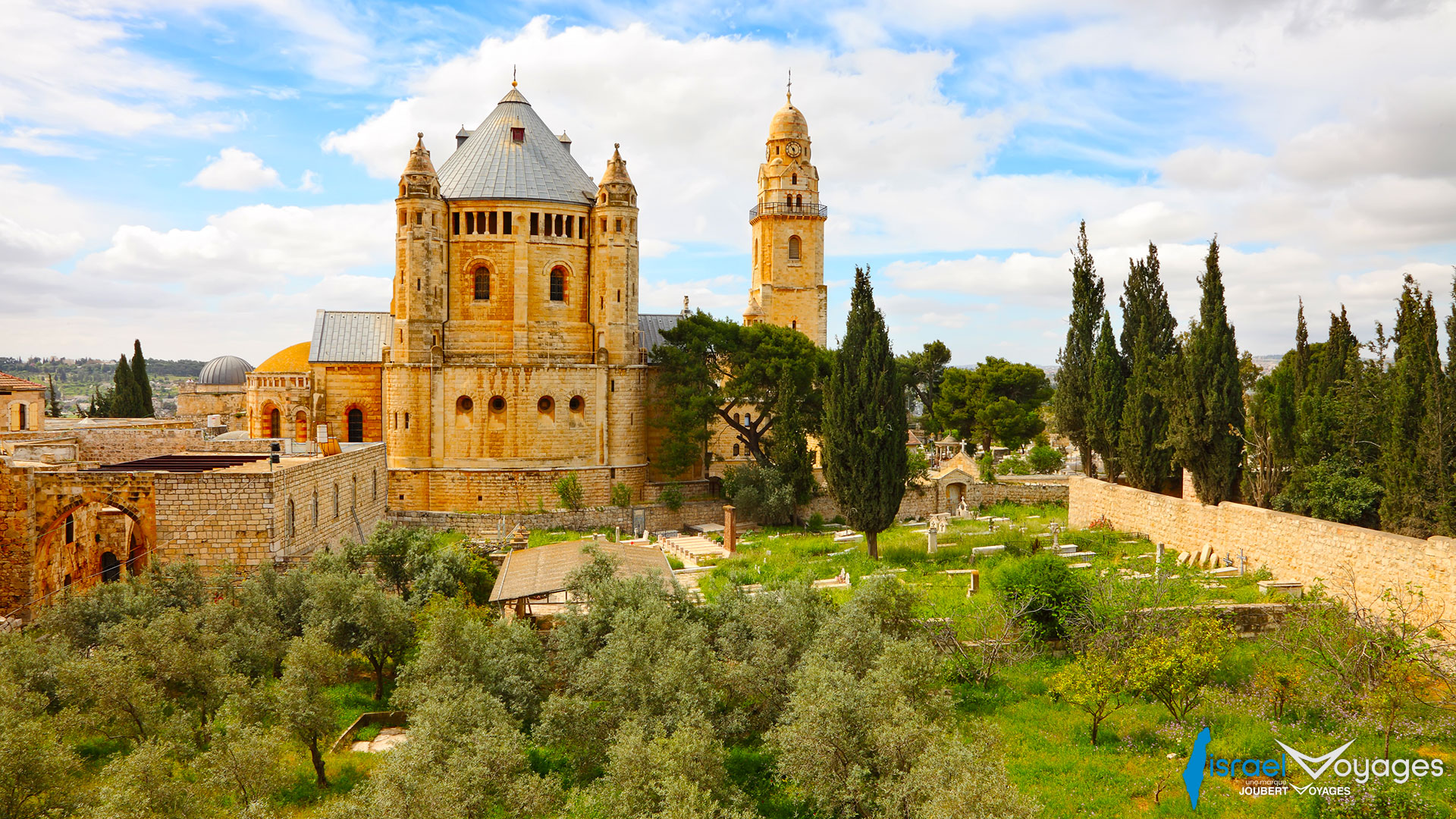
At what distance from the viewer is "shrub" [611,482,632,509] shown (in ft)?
116

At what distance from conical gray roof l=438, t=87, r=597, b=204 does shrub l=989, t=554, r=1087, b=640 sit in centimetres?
2474

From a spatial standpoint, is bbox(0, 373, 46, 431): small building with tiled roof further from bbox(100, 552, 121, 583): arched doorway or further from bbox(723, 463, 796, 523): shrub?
bbox(723, 463, 796, 523): shrub

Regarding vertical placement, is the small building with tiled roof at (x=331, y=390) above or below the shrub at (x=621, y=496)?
above

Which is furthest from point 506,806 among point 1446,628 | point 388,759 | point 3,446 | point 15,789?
point 3,446

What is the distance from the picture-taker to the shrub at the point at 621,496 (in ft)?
116

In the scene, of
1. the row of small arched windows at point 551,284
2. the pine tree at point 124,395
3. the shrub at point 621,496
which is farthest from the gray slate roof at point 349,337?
the pine tree at point 124,395

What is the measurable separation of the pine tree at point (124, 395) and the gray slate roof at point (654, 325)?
1247 inches

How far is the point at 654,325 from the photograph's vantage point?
42188mm

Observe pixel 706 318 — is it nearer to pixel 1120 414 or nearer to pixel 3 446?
pixel 1120 414

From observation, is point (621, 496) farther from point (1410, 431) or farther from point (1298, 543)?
point (1410, 431)

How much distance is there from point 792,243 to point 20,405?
34490mm

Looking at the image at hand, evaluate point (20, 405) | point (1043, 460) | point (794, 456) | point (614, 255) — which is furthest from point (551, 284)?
point (1043, 460)

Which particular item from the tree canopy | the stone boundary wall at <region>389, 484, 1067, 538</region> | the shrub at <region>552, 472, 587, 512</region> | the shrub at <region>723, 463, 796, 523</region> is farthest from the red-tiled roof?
the tree canopy

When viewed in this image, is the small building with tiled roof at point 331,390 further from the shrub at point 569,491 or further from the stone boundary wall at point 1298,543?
→ the stone boundary wall at point 1298,543
